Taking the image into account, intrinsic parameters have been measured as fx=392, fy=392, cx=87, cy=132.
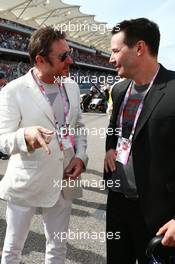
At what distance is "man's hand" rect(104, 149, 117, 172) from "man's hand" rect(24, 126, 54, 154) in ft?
1.53

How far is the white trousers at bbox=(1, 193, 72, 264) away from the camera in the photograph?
96.8 inches

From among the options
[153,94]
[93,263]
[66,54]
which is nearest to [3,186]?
[66,54]

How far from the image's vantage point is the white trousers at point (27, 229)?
246 centimetres

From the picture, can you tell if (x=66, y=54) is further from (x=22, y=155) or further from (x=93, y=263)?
(x=93, y=263)

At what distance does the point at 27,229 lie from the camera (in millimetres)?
2520

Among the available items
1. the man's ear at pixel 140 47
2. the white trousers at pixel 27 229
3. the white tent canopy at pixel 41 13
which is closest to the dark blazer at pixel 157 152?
the man's ear at pixel 140 47

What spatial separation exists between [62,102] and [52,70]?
22 cm

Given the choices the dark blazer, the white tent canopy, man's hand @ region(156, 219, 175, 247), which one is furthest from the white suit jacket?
the white tent canopy

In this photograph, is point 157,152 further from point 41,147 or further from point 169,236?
point 41,147

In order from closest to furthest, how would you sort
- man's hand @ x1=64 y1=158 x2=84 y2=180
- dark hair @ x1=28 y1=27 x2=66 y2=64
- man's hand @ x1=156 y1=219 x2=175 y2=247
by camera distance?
man's hand @ x1=156 y1=219 x2=175 y2=247 → dark hair @ x1=28 y1=27 x2=66 y2=64 → man's hand @ x1=64 y1=158 x2=84 y2=180

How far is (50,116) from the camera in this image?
2418mm

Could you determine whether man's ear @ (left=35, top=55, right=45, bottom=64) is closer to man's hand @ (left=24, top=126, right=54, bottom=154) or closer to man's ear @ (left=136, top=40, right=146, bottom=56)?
man's hand @ (left=24, top=126, right=54, bottom=154)

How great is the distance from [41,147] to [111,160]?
42 centimetres

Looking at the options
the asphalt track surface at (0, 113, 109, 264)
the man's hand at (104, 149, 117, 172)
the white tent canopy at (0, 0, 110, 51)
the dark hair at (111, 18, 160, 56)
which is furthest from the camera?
the white tent canopy at (0, 0, 110, 51)
